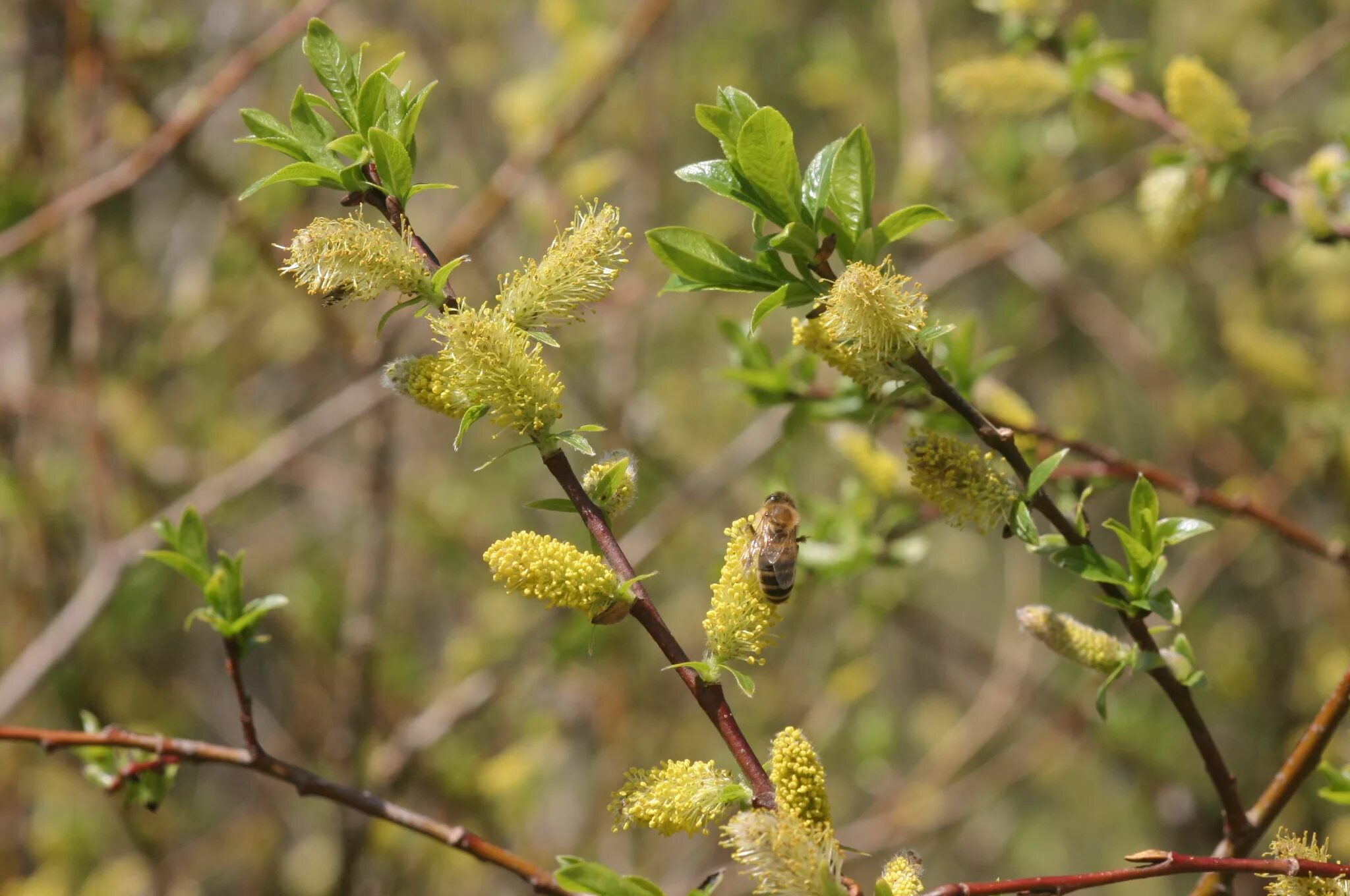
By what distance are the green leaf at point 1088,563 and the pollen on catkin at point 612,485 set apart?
0.37 m

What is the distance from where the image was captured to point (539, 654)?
266cm

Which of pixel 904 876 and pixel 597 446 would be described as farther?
pixel 597 446

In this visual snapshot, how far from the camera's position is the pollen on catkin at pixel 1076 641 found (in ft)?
3.27

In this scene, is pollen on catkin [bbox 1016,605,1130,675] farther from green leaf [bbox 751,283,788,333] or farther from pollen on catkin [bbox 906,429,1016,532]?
green leaf [bbox 751,283,788,333]

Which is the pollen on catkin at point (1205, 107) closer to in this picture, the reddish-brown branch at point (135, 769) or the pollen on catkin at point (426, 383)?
the pollen on catkin at point (426, 383)

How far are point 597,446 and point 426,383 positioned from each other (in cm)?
224

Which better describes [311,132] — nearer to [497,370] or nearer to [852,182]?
[497,370]

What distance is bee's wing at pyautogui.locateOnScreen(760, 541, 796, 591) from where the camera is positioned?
3.20 ft

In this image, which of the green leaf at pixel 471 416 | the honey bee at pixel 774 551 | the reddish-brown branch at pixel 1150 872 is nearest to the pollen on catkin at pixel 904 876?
the reddish-brown branch at pixel 1150 872

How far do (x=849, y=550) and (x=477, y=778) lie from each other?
1622 mm

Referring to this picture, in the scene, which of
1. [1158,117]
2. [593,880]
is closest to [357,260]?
[593,880]

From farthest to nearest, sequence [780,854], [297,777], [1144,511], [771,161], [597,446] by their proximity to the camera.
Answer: [597,446] → [297,777] → [1144,511] → [771,161] → [780,854]

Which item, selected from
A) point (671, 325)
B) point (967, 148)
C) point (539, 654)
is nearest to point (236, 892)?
point (539, 654)

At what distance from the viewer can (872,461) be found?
147 centimetres
